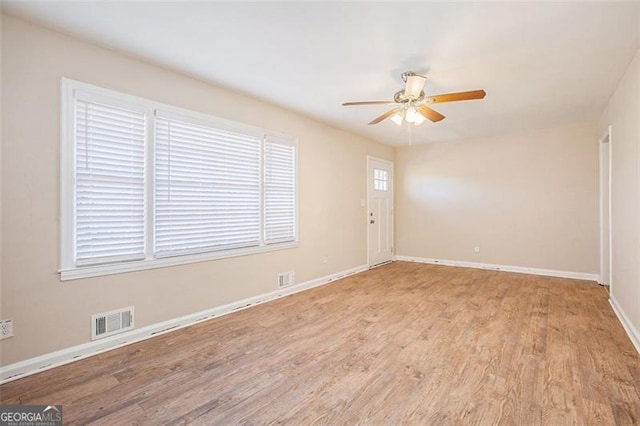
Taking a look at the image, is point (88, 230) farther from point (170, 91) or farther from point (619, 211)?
point (619, 211)

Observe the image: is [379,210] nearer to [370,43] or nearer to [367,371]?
[370,43]

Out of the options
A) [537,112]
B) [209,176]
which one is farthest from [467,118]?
[209,176]

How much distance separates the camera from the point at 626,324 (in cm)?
286

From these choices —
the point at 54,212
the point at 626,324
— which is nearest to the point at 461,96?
the point at 626,324

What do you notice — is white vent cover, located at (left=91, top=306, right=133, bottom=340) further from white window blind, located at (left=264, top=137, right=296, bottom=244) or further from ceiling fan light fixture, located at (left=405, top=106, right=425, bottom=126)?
ceiling fan light fixture, located at (left=405, top=106, right=425, bottom=126)

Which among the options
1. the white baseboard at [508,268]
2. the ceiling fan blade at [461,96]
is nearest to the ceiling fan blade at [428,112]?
the ceiling fan blade at [461,96]

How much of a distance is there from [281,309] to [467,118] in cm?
376

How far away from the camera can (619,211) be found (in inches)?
126

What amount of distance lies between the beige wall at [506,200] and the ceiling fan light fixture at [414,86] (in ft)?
11.3

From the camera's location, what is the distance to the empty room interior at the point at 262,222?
1.98 m

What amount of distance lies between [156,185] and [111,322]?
1233 mm

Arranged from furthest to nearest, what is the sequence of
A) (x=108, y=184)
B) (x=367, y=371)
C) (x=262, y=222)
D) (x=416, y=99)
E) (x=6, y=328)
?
1. (x=262, y=222)
2. (x=416, y=99)
3. (x=108, y=184)
4. (x=367, y=371)
5. (x=6, y=328)

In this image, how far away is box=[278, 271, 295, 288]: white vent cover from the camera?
159 inches

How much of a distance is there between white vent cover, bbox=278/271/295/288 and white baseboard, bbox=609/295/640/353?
11.3 ft
